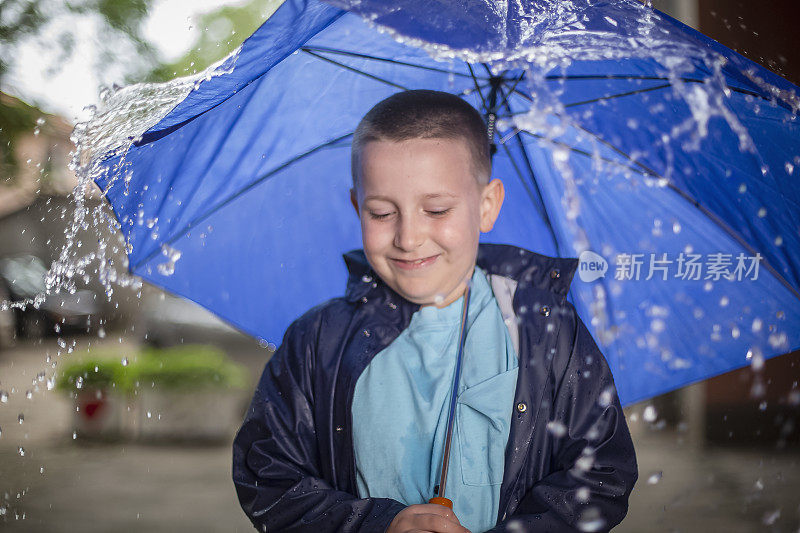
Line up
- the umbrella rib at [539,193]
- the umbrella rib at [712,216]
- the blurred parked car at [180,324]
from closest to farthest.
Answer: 1. the umbrella rib at [712,216]
2. the umbrella rib at [539,193]
3. the blurred parked car at [180,324]

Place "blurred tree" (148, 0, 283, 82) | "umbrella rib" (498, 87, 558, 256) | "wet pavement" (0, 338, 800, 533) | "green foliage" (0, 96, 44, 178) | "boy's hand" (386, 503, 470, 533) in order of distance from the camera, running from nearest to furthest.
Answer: "boy's hand" (386, 503, 470, 533) → "umbrella rib" (498, 87, 558, 256) → "blurred tree" (148, 0, 283, 82) → "green foliage" (0, 96, 44, 178) → "wet pavement" (0, 338, 800, 533)

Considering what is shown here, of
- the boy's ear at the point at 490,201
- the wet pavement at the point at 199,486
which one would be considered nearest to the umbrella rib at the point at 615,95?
the boy's ear at the point at 490,201

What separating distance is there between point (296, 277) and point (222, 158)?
35cm

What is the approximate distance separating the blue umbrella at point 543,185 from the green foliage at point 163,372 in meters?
2.12

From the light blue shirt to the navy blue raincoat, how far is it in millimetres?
23

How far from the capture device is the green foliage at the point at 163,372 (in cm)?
377

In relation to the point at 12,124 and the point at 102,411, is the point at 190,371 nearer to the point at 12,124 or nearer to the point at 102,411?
the point at 102,411

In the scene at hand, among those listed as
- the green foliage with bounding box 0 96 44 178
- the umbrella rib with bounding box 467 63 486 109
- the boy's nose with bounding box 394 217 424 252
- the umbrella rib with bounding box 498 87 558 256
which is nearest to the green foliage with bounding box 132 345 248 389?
the green foliage with bounding box 0 96 44 178

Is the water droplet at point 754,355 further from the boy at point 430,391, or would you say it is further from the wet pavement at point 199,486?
the wet pavement at point 199,486

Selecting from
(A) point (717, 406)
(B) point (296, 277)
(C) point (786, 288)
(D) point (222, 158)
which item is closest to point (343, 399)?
(B) point (296, 277)

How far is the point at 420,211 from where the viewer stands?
4.07ft

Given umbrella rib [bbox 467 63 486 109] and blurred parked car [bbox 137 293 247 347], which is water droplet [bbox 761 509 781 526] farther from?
blurred parked car [bbox 137 293 247 347]

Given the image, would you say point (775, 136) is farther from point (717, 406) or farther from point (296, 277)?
point (717, 406)

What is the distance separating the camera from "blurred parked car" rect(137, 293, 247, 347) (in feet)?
15.1
